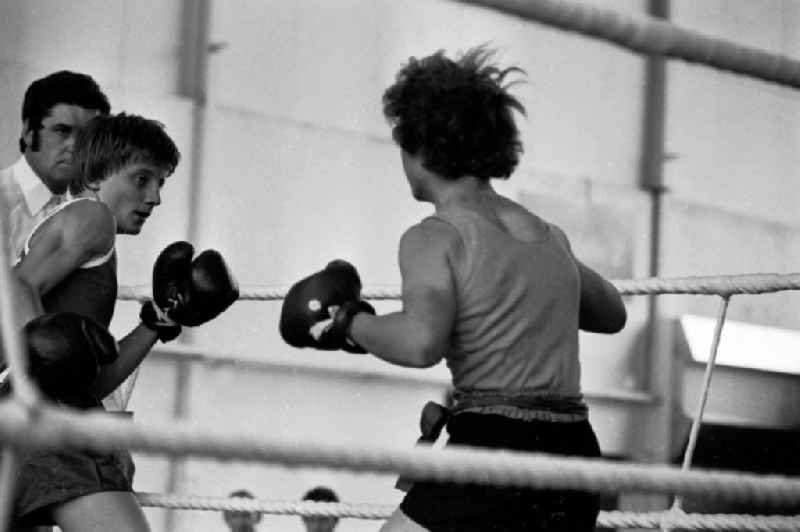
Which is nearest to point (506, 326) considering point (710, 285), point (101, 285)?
point (710, 285)

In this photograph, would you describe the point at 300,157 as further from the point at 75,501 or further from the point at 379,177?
the point at 75,501

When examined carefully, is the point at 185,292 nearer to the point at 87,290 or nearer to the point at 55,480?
the point at 87,290

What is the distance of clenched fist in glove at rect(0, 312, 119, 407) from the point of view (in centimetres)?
97

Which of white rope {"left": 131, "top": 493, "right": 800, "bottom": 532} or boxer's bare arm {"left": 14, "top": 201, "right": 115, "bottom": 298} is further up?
boxer's bare arm {"left": 14, "top": 201, "right": 115, "bottom": 298}

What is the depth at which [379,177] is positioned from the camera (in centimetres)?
463

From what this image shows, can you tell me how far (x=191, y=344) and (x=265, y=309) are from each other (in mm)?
293

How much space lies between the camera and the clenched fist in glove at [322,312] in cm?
110

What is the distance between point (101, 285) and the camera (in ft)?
4.21

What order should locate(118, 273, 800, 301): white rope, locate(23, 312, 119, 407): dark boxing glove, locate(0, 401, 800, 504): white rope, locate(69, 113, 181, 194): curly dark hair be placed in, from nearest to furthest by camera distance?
locate(0, 401, 800, 504): white rope < locate(23, 312, 119, 407): dark boxing glove < locate(118, 273, 800, 301): white rope < locate(69, 113, 181, 194): curly dark hair

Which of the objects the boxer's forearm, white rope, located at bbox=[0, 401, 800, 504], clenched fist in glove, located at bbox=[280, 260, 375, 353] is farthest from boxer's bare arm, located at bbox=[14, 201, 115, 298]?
white rope, located at bbox=[0, 401, 800, 504]

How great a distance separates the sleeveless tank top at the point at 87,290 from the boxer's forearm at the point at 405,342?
325mm

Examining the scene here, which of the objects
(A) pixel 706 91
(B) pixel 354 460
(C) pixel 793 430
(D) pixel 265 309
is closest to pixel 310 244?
(D) pixel 265 309

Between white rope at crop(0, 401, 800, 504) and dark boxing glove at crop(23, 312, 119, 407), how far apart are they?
16.9 inches

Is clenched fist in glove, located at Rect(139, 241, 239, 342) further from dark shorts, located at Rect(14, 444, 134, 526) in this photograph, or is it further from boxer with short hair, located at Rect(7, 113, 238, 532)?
dark shorts, located at Rect(14, 444, 134, 526)
